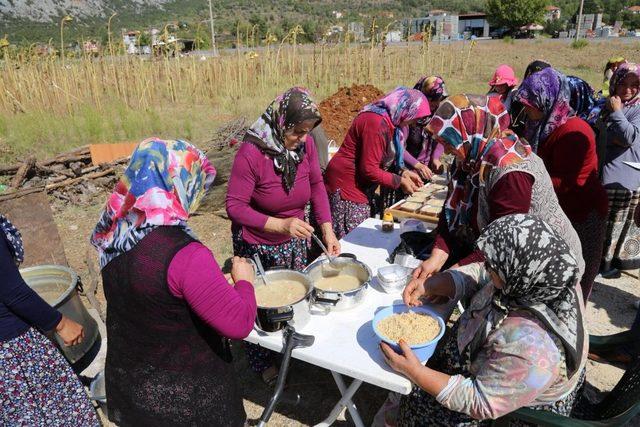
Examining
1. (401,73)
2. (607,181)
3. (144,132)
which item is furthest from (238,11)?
(607,181)

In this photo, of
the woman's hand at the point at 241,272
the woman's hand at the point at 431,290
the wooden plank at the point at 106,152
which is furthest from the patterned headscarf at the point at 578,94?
the wooden plank at the point at 106,152

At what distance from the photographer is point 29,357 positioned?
191cm

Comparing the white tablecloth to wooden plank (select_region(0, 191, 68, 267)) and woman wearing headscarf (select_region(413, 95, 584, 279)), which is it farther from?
wooden plank (select_region(0, 191, 68, 267))

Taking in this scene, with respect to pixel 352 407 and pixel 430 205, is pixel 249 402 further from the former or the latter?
pixel 430 205

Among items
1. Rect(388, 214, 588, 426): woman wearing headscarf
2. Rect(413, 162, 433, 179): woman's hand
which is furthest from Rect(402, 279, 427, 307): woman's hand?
Rect(413, 162, 433, 179): woman's hand

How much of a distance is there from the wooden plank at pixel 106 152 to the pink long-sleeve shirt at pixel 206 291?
7.07 meters

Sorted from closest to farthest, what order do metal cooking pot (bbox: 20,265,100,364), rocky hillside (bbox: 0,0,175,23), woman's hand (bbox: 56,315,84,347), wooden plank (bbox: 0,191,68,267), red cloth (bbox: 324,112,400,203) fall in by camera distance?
woman's hand (bbox: 56,315,84,347), metal cooking pot (bbox: 20,265,100,364), red cloth (bbox: 324,112,400,203), wooden plank (bbox: 0,191,68,267), rocky hillside (bbox: 0,0,175,23)

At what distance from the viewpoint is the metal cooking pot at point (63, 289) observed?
258 centimetres

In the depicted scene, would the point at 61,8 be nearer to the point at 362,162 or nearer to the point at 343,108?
the point at 343,108

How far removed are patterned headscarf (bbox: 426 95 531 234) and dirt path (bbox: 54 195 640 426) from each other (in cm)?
151

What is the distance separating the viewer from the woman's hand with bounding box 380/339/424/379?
1.60m

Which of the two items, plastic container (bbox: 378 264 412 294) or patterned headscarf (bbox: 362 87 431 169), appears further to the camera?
patterned headscarf (bbox: 362 87 431 169)

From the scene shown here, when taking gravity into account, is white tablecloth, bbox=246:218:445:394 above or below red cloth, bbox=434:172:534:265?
below

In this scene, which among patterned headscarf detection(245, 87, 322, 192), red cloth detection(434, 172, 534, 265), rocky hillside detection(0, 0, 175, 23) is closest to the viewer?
red cloth detection(434, 172, 534, 265)
